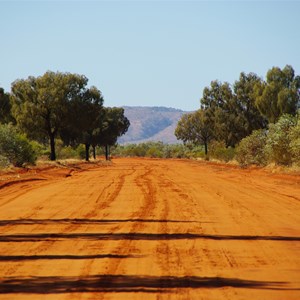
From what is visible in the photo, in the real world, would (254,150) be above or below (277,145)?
below

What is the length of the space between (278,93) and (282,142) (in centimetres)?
1692

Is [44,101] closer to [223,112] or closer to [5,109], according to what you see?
[5,109]

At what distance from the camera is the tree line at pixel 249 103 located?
5459cm

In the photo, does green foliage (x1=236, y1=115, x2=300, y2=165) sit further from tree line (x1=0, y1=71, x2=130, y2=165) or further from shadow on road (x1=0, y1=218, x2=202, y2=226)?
shadow on road (x1=0, y1=218, x2=202, y2=226)

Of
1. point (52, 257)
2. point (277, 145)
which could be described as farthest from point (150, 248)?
point (277, 145)

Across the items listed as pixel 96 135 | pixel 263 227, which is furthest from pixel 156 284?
pixel 96 135

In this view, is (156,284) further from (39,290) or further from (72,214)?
(72,214)

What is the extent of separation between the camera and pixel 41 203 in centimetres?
1788

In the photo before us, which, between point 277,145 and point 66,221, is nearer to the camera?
point 66,221

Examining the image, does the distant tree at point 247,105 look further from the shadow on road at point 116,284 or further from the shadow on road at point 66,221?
the shadow on road at point 116,284

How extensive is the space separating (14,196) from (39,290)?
1317 cm

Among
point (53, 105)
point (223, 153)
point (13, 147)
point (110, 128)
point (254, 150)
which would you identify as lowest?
point (223, 153)

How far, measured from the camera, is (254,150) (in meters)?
47.2

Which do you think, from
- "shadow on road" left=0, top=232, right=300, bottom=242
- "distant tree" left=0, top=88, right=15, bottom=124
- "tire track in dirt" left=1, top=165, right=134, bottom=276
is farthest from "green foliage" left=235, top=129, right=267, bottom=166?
"shadow on road" left=0, top=232, right=300, bottom=242
